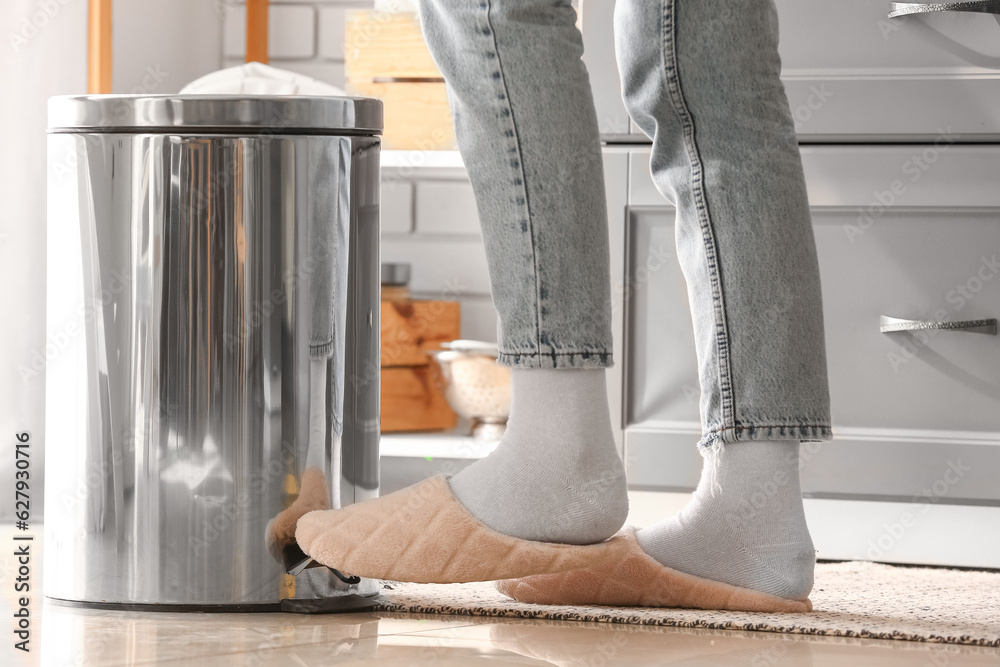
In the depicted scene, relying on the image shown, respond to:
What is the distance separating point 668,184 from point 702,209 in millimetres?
48

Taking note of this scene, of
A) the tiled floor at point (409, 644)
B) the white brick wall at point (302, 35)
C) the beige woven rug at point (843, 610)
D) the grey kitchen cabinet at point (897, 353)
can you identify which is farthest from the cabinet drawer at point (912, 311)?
the white brick wall at point (302, 35)

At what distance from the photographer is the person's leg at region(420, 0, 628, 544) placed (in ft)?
2.62

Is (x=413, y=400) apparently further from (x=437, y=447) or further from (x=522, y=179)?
(x=522, y=179)

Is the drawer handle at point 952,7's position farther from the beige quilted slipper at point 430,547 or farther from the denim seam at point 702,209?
the beige quilted slipper at point 430,547

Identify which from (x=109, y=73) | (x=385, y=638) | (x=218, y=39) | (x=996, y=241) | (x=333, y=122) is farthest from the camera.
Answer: (x=218, y=39)

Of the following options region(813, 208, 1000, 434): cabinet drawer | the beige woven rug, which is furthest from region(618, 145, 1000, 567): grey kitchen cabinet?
the beige woven rug

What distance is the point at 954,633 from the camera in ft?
2.68

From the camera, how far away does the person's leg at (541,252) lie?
2.62ft

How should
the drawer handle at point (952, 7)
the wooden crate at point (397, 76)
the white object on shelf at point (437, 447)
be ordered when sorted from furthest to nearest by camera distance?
the wooden crate at point (397, 76) → the white object on shelf at point (437, 447) → the drawer handle at point (952, 7)

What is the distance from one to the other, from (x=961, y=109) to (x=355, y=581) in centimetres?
78

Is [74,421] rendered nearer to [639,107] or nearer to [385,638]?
[385,638]

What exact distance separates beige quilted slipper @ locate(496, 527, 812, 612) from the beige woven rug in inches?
0.4

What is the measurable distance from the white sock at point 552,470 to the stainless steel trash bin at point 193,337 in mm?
151

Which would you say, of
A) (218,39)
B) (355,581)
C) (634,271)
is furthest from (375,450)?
(218,39)
